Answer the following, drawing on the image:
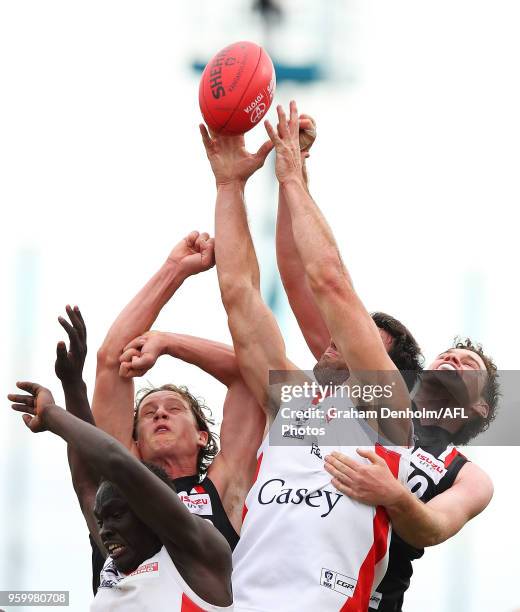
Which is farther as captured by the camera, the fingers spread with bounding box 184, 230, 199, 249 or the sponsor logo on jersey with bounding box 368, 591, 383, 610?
the fingers spread with bounding box 184, 230, 199, 249

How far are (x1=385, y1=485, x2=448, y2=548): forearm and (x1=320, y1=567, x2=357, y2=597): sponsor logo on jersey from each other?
37cm

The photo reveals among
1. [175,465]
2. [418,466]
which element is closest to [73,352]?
[175,465]

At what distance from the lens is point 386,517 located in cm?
634

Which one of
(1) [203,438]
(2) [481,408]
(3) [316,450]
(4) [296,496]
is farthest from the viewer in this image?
(2) [481,408]

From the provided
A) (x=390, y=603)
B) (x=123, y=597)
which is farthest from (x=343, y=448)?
(x=123, y=597)

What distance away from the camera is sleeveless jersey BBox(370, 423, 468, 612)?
6680 millimetres

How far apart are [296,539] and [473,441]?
188cm

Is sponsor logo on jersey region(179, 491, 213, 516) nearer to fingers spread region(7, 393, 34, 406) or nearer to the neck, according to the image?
the neck

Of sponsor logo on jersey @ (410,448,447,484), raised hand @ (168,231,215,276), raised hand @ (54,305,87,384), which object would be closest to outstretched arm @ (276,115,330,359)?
raised hand @ (168,231,215,276)

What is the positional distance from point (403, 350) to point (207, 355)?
1083 mm

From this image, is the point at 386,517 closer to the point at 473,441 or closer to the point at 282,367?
the point at 282,367

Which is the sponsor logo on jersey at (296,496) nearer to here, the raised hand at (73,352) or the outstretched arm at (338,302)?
the outstretched arm at (338,302)

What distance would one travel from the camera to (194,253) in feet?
24.5

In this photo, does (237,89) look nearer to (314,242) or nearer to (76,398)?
(314,242)
